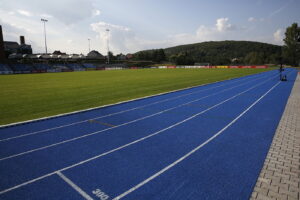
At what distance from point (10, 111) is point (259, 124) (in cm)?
1332

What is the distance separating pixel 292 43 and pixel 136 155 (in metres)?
84.2

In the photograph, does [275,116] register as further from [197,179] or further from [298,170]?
[197,179]

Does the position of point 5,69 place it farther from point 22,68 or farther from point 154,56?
point 154,56

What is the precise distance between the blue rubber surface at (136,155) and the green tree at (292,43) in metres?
75.9

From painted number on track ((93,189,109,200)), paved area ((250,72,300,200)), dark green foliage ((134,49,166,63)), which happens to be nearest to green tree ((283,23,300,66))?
paved area ((250,72,300,200))

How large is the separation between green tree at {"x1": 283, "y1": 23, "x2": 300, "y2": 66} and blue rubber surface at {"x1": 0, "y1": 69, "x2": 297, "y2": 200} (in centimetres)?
7590

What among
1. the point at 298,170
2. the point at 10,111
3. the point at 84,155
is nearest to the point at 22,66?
the point at 10,111

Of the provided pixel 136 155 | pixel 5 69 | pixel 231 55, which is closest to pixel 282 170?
pixel 136 155

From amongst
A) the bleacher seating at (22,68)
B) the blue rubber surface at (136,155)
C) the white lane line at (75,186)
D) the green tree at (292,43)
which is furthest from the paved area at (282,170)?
the green tree at (292,43)

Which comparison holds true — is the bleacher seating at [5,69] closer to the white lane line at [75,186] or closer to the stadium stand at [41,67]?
the stadium stand at [41,67]

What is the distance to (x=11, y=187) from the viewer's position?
433cm

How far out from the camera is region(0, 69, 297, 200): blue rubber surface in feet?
13.9

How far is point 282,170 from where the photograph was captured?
4918 millimetres

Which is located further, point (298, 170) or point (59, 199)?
point (298, 170)
